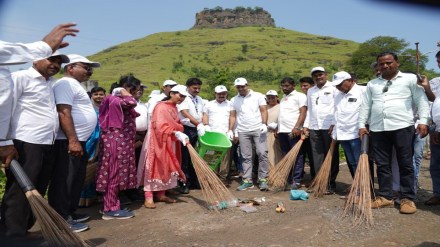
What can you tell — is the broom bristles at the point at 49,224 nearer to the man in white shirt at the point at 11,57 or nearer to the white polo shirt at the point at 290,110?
the man in white shirt at the point at 11,57

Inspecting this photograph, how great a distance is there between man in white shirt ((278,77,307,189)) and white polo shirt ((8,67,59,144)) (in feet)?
11.5

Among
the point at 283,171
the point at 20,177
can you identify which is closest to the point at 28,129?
the point at 20,177

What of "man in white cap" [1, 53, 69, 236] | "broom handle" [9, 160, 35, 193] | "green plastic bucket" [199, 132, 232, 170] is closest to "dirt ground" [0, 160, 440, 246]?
"man in white cap" [1, 53, 69, 236]

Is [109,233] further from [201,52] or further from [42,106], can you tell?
[201,52]

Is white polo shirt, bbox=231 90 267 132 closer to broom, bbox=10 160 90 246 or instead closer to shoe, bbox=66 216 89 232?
shoe, bbox=66 216 89 232

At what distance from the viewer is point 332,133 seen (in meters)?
5.24

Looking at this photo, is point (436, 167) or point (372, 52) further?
point (372, 52)

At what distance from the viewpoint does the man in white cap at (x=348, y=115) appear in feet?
16.3

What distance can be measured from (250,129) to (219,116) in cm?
64

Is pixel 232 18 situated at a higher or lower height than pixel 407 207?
higher

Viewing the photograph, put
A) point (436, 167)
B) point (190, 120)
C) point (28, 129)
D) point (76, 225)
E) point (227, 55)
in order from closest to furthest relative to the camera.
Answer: point (28, 129) < point (76, 225) < point (436, 167) < point (190, 120) < point (227, 55)

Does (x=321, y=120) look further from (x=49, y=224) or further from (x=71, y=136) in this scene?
(x=49, y=224)

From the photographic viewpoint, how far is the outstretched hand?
318 centimetres

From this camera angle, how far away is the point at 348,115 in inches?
196
